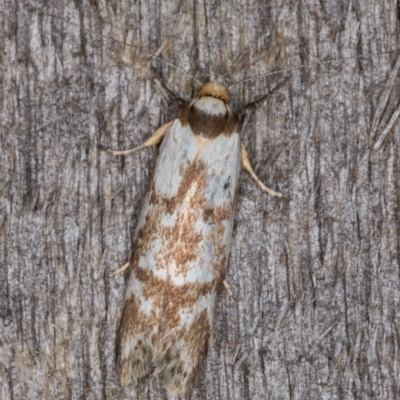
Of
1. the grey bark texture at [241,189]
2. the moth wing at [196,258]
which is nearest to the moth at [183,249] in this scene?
the moth wing at [196,258]

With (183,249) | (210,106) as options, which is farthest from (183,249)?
(210,106)

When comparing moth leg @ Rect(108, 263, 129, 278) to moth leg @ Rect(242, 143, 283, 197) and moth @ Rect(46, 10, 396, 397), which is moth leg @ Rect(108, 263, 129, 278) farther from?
moth leg @ Rect(242, 143, 283, 197)

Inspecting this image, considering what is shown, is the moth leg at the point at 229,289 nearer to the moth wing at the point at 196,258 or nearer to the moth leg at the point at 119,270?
the moth wing at the point at 196,258

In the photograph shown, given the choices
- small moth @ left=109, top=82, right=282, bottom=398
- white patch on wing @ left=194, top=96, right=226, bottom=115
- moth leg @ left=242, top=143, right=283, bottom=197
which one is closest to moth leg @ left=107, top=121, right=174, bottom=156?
small moth @ left=109, top=82, right=282, bottom=398

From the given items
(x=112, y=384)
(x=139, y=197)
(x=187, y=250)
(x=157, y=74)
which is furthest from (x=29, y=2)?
(x=112, y=384)

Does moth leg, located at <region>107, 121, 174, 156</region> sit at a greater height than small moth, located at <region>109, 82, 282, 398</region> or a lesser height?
greater

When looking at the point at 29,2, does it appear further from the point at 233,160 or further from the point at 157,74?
the point at 233,160

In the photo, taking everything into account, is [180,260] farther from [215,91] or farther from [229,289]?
[215,91]
